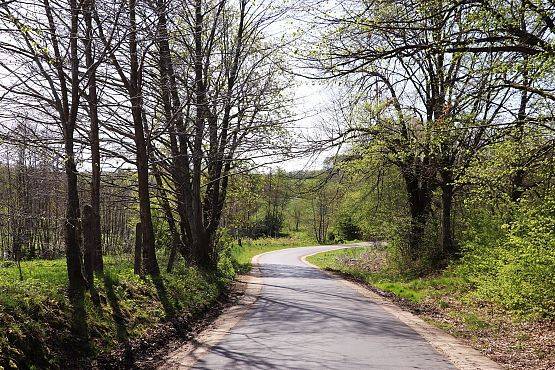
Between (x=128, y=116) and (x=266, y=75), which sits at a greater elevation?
(x=266, y=75)

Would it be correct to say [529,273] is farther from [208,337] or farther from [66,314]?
[66,314]

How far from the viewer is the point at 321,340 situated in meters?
8.85

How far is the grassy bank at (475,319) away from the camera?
8.42 meters

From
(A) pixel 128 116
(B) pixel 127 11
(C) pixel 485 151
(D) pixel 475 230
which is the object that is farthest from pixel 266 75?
(B) pixel 127 11

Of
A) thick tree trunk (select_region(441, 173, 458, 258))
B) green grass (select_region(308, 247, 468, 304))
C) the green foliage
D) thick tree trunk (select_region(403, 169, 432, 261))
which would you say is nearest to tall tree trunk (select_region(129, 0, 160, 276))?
green grass (select_region(308, 247, 468, 304))

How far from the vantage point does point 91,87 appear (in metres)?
11.2

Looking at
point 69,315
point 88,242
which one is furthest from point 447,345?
point 88,242

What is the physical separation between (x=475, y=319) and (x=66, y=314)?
8.51m

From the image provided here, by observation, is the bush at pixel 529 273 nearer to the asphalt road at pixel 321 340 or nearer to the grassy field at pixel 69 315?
the asphalt road at pixel 321 340

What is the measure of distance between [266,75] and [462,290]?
31.2ft

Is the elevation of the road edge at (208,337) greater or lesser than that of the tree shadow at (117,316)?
lesser

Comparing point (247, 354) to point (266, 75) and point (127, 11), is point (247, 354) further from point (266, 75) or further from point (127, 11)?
point (266, 75)

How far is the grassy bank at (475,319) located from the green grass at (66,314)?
19.6 ft

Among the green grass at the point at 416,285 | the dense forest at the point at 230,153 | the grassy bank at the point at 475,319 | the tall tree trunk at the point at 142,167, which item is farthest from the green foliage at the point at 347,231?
the tall tree trunk at the point at 142,167
